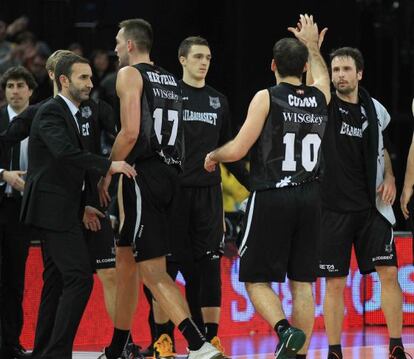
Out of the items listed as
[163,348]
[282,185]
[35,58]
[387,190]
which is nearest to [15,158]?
[163,348]

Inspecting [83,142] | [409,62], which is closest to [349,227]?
[83,142]

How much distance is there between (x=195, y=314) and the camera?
9.46 metres

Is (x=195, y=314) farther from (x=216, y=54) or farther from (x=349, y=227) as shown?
(x=216, y=54)

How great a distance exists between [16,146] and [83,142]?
1170 mm

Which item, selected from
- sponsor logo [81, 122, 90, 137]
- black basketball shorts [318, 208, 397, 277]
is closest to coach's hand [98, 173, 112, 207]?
→ sponsor logo [81, 122, 90, 137]

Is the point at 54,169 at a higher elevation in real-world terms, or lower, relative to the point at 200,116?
lower

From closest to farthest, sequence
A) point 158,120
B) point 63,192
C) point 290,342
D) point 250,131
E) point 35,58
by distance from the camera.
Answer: point 290,342, point 250,131, point 63,192, point 158,120, point 35,58

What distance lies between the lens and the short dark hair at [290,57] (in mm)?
8109

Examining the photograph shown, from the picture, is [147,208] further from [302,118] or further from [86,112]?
[302,118]

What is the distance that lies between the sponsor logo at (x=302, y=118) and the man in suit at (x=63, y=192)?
1.14 meters

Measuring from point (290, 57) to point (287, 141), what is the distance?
23.5 inches

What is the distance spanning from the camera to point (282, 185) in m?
8.09

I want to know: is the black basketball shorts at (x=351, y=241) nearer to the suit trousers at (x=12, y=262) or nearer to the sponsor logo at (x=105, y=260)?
the sponsor logo at (x=105, y=260)

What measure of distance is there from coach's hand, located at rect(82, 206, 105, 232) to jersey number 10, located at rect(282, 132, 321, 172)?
1.63 m
